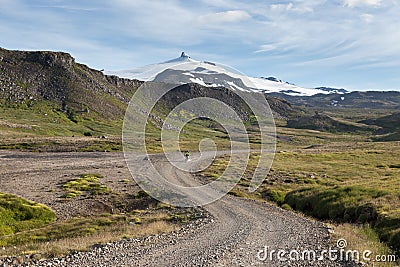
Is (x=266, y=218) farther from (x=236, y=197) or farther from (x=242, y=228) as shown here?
(x=236, y=197)

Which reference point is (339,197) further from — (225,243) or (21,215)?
(21,215)

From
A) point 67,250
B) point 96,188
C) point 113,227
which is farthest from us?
point 96,188

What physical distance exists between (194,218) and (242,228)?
5.52 m

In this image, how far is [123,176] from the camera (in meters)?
59.3

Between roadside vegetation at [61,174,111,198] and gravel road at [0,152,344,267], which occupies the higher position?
gravel road at [0,152,344,267]

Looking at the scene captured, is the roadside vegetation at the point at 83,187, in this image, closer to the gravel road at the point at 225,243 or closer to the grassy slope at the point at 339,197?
the gravel road at the point at 225,243

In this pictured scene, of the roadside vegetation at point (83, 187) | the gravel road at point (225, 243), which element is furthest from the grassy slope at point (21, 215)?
the roadside vegetation at point (83, 187)

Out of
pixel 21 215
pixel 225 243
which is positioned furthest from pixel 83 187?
pixel 225 243

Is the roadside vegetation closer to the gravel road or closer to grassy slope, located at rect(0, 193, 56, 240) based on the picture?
grassy slope, located at rect(0, 193, 56, 240)

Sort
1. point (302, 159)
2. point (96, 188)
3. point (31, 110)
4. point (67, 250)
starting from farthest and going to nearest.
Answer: point (31, 110), point (302, 159), point (96, 188), point (67, 250)

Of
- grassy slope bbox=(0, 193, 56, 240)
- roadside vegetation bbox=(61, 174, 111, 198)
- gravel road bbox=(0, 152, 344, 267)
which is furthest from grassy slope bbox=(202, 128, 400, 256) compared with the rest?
grassy slope bbox=(0, 193, 56, 240)

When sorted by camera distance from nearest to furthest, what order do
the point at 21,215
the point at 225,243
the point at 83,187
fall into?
the point at 225,243, the point at 21,215, the point at 83,187

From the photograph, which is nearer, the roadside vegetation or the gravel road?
the gravel road

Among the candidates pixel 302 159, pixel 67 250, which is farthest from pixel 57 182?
pixel 302 159
